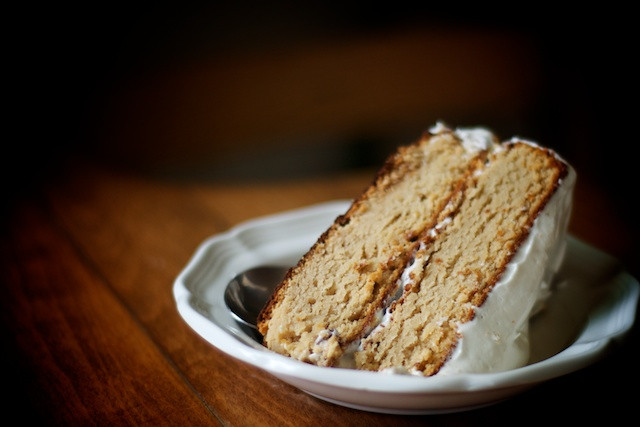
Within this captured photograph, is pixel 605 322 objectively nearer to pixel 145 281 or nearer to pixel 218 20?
pixel 145 281

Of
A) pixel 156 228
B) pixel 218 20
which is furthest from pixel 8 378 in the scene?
pixel 218 20

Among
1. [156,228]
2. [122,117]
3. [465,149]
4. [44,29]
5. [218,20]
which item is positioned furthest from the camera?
[218,20]

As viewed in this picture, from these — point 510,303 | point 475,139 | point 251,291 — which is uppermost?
point 475,139

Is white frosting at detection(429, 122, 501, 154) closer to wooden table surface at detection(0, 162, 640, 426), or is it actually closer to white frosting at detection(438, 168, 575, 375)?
white frosting at detection(438, 168, 575, 375)

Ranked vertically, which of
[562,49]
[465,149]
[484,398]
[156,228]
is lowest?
[156,228]

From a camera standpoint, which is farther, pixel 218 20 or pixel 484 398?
pixel 218 20

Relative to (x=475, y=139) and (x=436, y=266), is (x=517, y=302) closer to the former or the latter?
(x=436, y=266)

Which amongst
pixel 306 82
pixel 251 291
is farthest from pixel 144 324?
pixel 306 82
